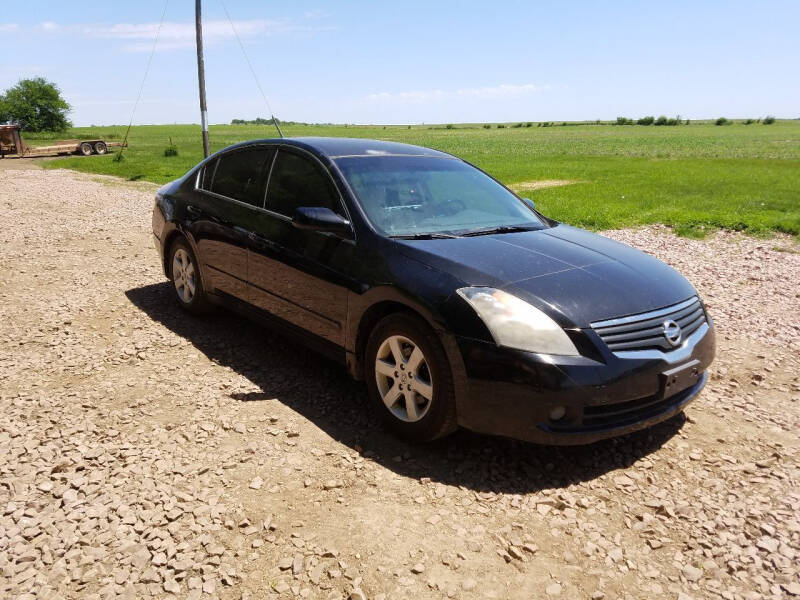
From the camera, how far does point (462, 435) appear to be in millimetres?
3777

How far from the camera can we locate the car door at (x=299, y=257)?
3.98 m

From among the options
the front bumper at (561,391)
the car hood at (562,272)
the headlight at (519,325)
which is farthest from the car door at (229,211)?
the front bumper at (561,391)

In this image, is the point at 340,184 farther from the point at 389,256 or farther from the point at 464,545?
the point at 464,545

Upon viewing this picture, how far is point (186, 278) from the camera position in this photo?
5.82 metres

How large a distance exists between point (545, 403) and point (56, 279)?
644 cm

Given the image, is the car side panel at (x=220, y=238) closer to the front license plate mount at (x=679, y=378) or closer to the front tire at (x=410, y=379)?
the front tire at (x=410, y=379)

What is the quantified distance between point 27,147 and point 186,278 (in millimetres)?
34287

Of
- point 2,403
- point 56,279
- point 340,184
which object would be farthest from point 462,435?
point 56,279

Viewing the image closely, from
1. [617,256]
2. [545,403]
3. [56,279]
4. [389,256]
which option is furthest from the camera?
[56,279]

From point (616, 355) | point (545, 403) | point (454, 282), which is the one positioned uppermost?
point (454, 282)

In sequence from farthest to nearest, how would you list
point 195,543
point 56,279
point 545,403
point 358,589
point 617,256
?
point 56,279, point 617,256, point 545,403, point 195,543, point 358,589

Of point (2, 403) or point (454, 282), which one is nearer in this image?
point (454, 282)

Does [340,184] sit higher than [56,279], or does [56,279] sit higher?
[340,184]

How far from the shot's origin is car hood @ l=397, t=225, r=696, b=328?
3246 millimetres
